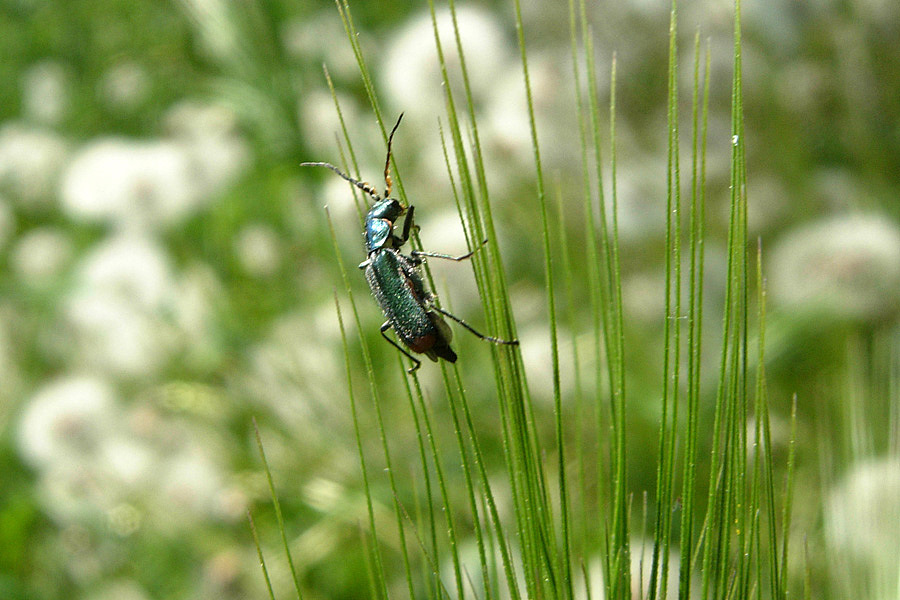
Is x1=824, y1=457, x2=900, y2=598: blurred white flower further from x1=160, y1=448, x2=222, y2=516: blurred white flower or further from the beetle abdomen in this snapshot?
x1=160, y1=448, x2=222, y2=516: blurred white flower

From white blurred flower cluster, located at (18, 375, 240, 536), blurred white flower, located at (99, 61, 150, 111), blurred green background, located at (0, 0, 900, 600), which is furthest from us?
blurred white flower, located at (99, 61, 150, 111)

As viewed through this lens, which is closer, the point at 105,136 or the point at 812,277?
the point at 812,277

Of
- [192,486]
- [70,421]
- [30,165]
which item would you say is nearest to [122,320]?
[70,421]

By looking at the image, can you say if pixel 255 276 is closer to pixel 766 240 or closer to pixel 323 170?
pixel 323 170

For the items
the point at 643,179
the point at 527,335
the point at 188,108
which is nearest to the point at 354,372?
the point at 527,335

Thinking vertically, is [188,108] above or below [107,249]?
above

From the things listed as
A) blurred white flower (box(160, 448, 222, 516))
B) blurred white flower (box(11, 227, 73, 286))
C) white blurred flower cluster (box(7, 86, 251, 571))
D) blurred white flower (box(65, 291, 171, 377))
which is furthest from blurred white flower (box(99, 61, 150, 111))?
blurred white flower (box(160, 448, 222, 516))

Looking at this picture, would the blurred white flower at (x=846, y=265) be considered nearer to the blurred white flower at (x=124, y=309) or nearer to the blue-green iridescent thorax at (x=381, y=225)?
the blue-green iridescent thorax at (x=381, y=225)
